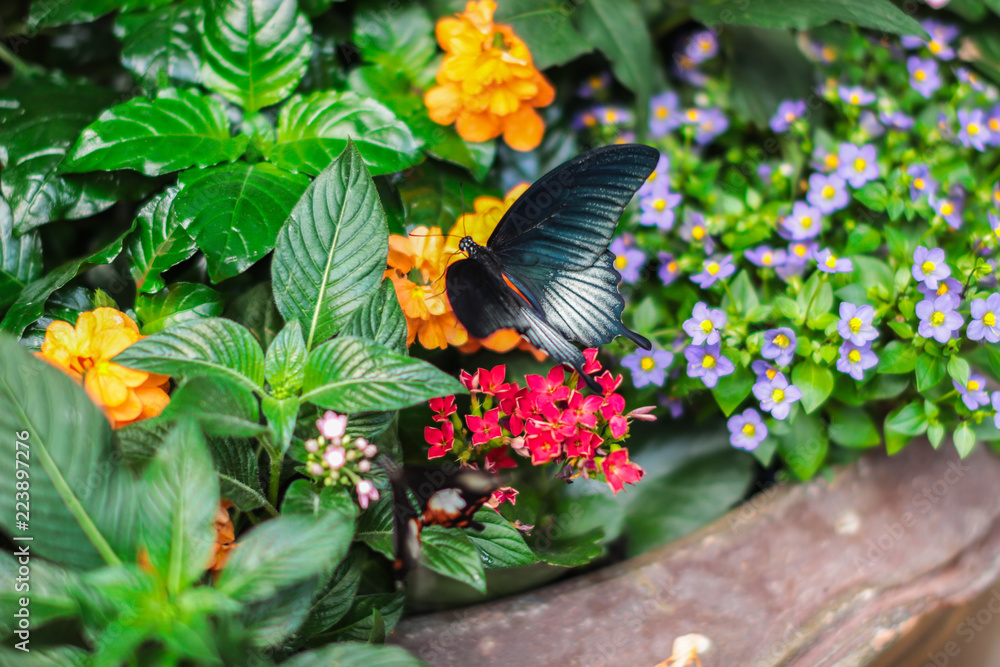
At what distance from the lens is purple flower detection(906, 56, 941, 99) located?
135 centimetres

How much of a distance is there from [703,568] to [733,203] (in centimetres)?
63

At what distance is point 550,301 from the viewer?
37.4 inches

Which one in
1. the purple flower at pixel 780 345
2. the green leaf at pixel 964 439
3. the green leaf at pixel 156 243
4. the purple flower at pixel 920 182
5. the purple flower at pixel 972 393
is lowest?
the green leaf at pixel 964 439

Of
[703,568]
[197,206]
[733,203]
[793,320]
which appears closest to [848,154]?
[733,203]

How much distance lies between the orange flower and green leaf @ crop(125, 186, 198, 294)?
43 centimetres

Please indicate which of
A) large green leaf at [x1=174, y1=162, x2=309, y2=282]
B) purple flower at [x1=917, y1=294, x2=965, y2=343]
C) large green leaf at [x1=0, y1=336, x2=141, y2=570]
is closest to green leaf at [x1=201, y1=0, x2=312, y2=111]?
large green leaf at [x1=174, y1=162, x2=309, y2=282]

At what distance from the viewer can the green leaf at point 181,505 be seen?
67 centimetres

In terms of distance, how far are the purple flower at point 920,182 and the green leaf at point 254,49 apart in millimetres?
1041

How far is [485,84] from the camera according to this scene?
1.09 metres

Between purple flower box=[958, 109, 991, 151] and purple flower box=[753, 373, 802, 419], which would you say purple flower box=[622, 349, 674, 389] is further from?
purple flower box=[958, 109, 991, 151]

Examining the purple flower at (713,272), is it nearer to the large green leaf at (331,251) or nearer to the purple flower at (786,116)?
the purple flower at (786,116)

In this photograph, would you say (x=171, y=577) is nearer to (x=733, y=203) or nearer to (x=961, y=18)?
(x=733, y=203)

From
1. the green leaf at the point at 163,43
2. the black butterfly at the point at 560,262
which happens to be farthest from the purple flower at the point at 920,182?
the green leaf at the point at 163,43

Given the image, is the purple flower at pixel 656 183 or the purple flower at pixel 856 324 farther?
the purple flower at pixel 656 183
